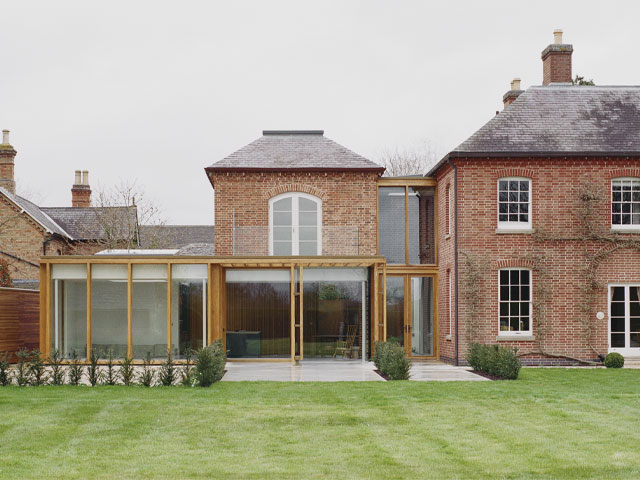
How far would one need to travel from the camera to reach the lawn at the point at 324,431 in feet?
30.6

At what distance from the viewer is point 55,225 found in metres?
37.8

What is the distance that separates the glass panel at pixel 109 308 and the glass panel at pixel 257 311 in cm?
284

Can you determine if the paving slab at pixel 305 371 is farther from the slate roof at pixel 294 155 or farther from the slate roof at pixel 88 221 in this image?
the slate roof at pixel 88 221

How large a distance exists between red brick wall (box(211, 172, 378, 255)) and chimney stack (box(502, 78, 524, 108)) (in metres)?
5.34

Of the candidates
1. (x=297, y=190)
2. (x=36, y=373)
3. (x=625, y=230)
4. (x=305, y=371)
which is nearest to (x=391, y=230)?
(x=297, y=190)

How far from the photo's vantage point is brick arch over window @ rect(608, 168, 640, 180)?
22484mm

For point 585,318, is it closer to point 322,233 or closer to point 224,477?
point 322,233

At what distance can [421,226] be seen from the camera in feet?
81.8

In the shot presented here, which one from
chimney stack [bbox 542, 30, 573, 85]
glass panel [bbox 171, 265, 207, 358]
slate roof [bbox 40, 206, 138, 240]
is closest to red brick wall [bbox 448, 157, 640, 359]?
chimney stack [bbox 542, 30, 573, 85]

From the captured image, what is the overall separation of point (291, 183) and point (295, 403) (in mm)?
11238

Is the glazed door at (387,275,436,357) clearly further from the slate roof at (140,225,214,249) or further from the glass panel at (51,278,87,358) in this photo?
the slate roof at (140,225,214,249)

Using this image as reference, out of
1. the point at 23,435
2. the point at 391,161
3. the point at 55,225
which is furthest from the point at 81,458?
the point at 391,161

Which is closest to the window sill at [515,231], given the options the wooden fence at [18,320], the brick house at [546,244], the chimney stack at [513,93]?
the brick house at [546,244]

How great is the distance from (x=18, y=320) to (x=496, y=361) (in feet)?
42.3
